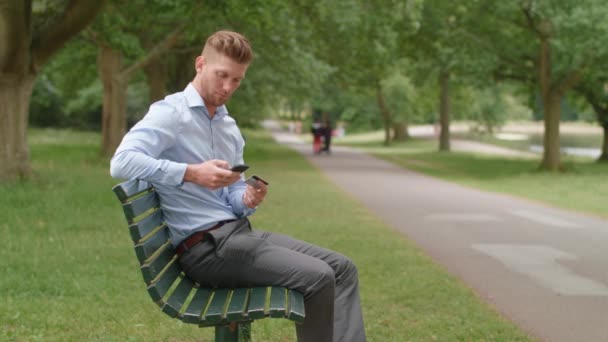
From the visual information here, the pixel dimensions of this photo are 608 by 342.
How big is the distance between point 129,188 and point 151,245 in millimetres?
301

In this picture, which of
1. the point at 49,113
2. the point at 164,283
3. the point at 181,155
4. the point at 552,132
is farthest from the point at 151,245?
the point at 49,113

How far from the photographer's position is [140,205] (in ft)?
11.5

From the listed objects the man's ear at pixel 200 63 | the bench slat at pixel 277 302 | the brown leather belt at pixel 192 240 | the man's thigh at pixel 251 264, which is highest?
the man's ear at pixel 200 63

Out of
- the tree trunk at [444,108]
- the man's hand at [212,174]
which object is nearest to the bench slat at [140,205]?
the man's hand at [212,174]

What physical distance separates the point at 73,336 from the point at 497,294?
3.63 metres

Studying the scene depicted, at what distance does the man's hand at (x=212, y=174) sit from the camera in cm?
334

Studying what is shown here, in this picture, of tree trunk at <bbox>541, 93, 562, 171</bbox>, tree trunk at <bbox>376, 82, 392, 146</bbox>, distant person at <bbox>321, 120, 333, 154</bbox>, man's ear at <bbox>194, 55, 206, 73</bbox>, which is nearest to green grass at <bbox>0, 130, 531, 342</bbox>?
man's ear at <bbox>194, 55, 206, 73</bbox>

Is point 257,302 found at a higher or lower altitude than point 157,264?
lower

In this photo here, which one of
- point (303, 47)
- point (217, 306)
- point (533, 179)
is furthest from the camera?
point (303, 47)

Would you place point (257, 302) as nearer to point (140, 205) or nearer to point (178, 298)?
point (178, 298)

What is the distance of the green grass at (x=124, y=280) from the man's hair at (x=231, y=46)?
6.92ft

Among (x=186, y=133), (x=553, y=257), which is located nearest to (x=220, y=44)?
(x=186, y=133)

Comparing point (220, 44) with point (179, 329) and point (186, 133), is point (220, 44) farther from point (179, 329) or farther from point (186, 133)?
point (179, 329)

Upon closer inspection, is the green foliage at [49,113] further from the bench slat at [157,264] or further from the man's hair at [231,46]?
the man's hair at [231,46]
